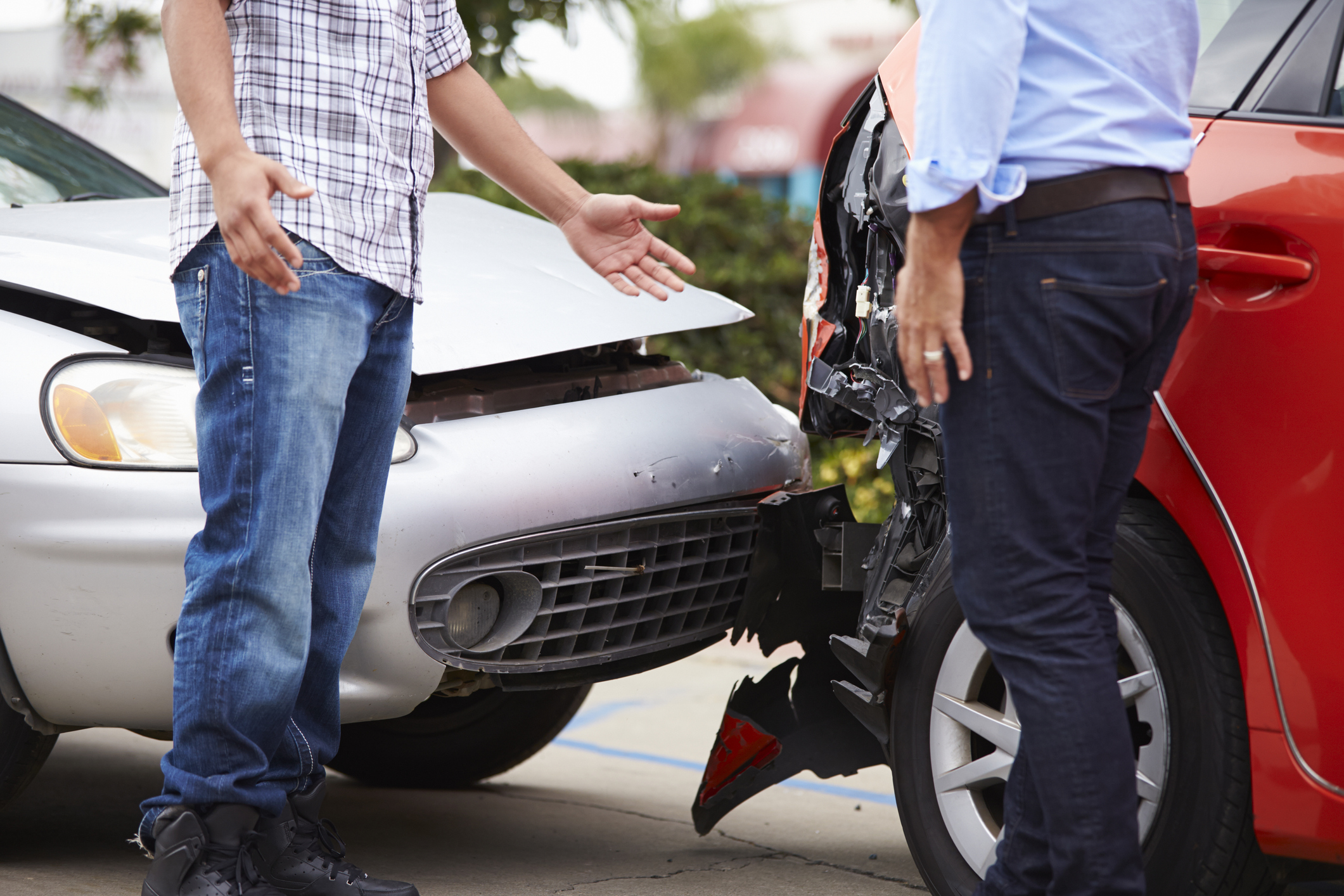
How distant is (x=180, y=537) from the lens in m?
2.25

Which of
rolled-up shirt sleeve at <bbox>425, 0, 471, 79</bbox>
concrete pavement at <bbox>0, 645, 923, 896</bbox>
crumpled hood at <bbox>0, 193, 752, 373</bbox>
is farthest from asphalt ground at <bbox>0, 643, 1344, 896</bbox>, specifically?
rolled-up shirt sleeve at <bbox>425, 0, 471, 79</bbox>

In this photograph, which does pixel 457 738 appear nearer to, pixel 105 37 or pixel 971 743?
pixel 971 743

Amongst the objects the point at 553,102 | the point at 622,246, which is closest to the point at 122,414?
the point at 622,246

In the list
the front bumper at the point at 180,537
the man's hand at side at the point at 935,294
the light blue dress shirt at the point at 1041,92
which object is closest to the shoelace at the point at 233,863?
the front bumper at the point at 180,537

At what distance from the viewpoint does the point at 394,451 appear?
2377mm

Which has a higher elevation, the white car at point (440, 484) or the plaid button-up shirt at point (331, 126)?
the plaid button-up shirt at point (331, 126)

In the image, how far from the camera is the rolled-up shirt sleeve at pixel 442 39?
7.99 feet

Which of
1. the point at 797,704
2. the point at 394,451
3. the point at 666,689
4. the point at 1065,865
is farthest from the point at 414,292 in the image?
the point at 666,689

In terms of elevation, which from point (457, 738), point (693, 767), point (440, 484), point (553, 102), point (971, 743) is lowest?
point (693, 767)

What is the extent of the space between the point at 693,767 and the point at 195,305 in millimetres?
2257

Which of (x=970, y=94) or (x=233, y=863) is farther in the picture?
(x=233, y=863)

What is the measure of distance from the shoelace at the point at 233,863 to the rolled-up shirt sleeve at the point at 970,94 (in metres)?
1.38

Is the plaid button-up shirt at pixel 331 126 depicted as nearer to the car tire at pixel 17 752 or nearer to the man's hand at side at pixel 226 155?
the man's hand at side at pixel 226 155

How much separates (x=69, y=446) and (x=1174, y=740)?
1.75m
